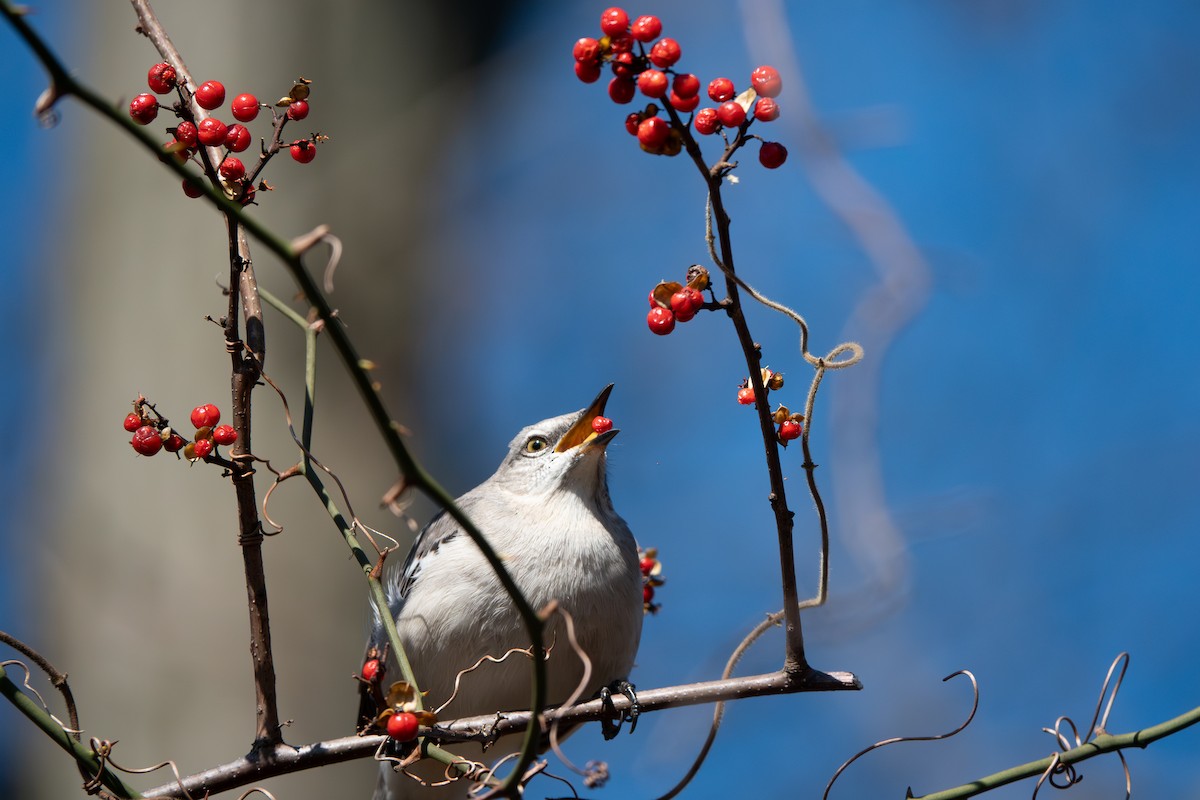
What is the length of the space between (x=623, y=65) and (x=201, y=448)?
1.12 m

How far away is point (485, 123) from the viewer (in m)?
7.23

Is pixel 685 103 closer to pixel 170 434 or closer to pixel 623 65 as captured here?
pixel 623 65

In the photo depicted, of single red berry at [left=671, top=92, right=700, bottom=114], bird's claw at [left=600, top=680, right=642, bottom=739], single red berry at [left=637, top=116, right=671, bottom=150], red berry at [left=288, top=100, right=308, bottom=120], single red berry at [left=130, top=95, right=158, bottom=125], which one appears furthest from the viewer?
bird's claw at [left=600, top=680, right=642, bottom=739]

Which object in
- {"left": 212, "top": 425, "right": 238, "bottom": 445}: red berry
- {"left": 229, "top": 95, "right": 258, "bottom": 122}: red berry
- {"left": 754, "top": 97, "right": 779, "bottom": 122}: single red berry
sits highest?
{"left": 229, "top": 95, "right": 258, "bottom": 122}: red berry

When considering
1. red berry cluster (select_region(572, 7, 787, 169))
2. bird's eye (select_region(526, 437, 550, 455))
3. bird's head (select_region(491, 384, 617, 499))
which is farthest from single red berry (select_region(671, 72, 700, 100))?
bird's eye (select_region(526, 437, 550, 455))

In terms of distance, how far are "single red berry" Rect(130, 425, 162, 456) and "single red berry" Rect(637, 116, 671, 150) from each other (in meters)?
1.17

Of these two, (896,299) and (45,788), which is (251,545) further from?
Result: (45,788)

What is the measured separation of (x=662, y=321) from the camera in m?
1.97

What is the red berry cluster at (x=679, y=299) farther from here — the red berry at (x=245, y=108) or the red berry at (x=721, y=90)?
the red berry at (x=245, y=108)

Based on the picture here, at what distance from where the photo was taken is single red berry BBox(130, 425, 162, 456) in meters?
2.18

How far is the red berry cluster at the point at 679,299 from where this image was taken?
1877mm

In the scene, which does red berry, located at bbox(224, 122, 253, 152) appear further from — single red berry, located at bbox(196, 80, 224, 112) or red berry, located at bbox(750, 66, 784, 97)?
red berry, located at bbox(750, 66, 784, 97)

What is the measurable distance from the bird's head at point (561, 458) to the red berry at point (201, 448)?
1968mm

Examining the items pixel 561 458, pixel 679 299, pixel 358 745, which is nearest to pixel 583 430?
pixel 561 458
